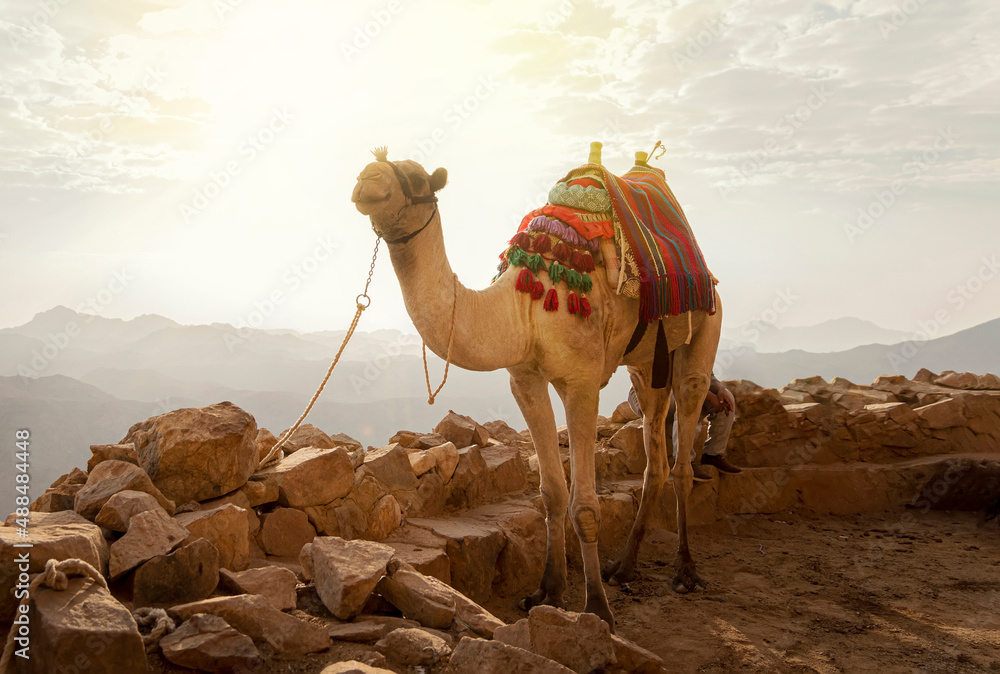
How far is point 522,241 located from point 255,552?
103 inches

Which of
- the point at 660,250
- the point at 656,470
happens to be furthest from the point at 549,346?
the point at 656,470

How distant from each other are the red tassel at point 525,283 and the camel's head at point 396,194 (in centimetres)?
82

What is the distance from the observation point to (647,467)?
576cm

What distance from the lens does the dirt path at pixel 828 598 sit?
4.09m

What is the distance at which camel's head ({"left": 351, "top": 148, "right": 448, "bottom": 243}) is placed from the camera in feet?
10.9

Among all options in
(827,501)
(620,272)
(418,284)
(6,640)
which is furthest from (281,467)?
(827,501)

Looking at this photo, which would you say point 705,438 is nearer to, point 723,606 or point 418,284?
point 723,606

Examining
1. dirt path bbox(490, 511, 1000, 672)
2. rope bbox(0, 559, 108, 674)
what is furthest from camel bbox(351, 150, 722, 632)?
rope bbox(0, 559, 108, 674)

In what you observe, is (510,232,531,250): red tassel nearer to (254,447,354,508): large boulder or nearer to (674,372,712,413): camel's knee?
(254,447,354,508): large boulder

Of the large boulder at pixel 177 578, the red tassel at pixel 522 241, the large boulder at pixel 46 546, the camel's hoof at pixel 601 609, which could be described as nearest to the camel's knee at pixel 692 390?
the camel's hoof at pixel 601 609

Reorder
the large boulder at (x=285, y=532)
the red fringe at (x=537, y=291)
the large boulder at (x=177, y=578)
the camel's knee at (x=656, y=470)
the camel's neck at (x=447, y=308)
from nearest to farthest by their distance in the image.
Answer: the large boulder at (x=177, y=578) → the camel's neck at (x=447, y=308) → the red fringe at (x=537, y=291) → the large boulder at (x=285, y=532) → the camel's knee at (x=656, y=470)

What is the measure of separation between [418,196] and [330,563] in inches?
76.1

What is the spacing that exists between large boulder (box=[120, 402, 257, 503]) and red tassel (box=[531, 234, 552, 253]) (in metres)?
2.19

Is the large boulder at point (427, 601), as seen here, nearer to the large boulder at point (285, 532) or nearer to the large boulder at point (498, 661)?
the large boulder at point (498, 661)
